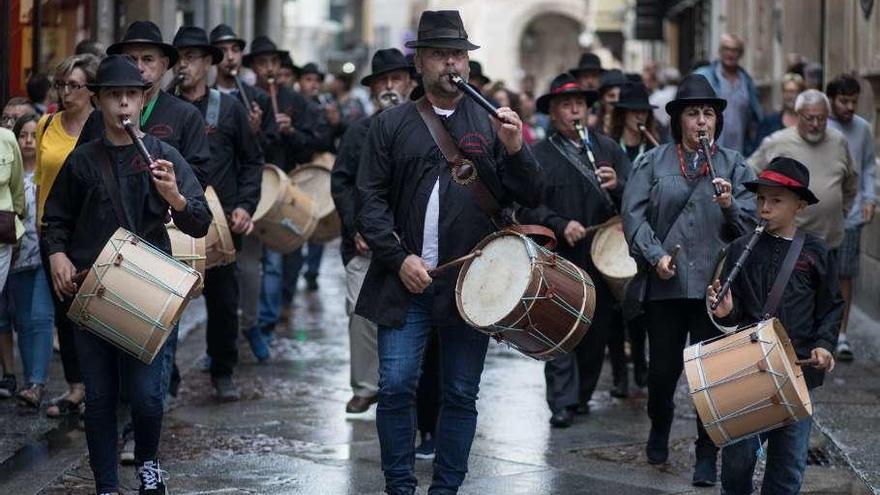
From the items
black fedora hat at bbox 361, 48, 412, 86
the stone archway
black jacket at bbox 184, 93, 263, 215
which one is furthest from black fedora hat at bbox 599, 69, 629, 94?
the stone archway

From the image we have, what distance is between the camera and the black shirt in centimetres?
727

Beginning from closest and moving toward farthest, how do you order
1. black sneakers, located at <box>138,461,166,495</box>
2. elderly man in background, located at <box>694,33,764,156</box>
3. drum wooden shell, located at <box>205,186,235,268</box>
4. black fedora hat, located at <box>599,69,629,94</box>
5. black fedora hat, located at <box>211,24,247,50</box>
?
black sneakers, located at <box>138,461,166,495</box>, drum wooden shell, located at <box>205,186,235,268</box>, black fedora hat, located at <box>211,24,247,50</box>, black fedora hat, located at <box>599,69,629,94</box>, elderly man in background, located at <box>694,33,764,156</box>

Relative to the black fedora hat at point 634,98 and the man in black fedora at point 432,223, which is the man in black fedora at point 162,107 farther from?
the black fedora hat at point 634,98

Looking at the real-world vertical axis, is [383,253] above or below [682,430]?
above

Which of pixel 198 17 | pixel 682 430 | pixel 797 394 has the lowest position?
pixel 682 430

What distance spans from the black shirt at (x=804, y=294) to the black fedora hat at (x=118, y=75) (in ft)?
8.54

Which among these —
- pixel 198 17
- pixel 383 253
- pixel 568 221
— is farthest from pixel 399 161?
pixel 198 17

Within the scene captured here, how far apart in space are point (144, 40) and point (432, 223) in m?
2.14

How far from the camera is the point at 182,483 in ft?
27.8

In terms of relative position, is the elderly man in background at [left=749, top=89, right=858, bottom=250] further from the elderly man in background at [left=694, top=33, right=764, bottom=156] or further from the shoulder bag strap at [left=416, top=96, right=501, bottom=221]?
the shoulder bag strap at [left=416, top=96, right=501, bottom=221]

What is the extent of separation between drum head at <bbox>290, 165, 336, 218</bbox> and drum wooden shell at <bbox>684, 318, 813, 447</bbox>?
20.2 ft

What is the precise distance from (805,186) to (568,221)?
2.87 m

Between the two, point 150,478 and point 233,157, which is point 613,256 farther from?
point 150,478

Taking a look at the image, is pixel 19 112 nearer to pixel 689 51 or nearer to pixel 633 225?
pixel 633 225
